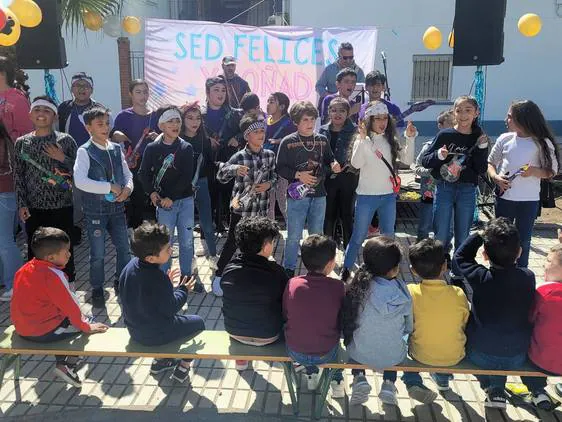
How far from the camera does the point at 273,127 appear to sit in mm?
5223

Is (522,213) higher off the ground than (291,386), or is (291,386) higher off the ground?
(522,213)

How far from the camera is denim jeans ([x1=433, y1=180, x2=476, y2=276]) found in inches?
166

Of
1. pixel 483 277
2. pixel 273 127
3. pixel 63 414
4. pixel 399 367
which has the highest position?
pixel 273 127

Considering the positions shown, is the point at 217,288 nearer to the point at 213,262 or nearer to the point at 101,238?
the point at 213,262

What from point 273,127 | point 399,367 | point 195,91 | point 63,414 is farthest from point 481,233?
point 195,91

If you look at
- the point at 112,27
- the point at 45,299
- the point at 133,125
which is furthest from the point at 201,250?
the point at 112,27

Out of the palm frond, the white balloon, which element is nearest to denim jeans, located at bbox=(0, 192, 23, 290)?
the palm frond

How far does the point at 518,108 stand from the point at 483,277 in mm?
1822

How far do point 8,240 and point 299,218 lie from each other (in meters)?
2.47

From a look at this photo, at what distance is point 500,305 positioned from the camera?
258 cm

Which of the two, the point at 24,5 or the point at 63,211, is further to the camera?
the point at 24,5

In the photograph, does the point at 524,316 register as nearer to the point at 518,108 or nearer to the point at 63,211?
the point at 518,108

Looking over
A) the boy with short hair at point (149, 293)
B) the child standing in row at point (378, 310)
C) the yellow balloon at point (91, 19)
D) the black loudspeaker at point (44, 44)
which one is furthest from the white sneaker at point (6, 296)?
→ the yellow balloon at point (91, 19)

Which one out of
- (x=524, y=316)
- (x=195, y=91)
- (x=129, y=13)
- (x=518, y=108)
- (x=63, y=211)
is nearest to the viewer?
(x=524, y=316)
